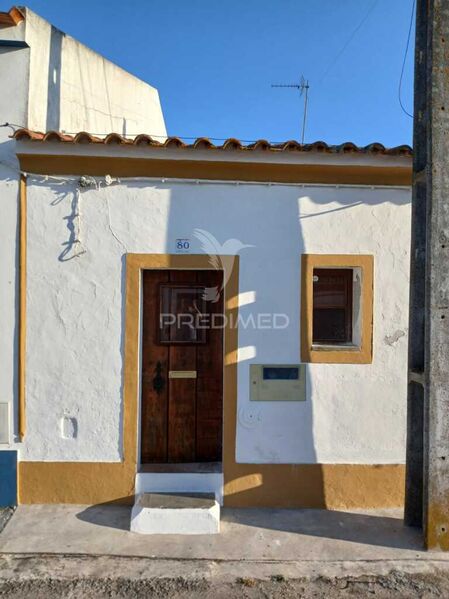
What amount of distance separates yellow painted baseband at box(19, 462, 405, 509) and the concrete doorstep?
140mm

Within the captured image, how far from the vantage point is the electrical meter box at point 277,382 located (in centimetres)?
412

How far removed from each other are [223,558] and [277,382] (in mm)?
1678

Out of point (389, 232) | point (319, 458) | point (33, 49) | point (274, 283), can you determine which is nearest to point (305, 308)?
point (274, 283)

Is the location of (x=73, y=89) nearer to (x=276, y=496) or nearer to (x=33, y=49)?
(x=33, y=49)

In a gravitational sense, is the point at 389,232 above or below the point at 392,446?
above

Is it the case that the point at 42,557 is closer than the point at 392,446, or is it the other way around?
the point at 42,557

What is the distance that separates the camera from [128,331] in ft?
13.4

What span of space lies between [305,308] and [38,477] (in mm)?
3347

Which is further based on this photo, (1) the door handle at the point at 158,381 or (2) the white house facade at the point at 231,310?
(1) the door handle at the point at 158,381

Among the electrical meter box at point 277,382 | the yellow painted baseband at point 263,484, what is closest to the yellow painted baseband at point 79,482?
the yellow painted baseband at point 263,484

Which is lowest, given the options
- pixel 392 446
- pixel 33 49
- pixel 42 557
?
pixel 42 557

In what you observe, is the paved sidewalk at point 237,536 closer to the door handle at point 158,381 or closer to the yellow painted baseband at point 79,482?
the yellow painted baseband at point 79,482

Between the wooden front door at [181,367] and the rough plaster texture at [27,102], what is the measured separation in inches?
55.1

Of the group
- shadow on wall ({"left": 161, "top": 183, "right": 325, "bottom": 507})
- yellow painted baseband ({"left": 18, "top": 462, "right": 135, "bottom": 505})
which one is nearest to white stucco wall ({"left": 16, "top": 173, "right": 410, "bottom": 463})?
shadow on wall ({"left": 161, "top": 183, "right": 325, "bottom": 507})
